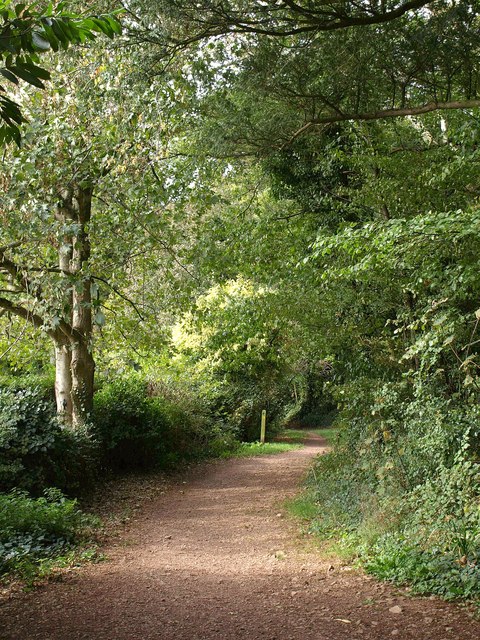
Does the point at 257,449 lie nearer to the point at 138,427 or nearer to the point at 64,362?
the point at 138,427

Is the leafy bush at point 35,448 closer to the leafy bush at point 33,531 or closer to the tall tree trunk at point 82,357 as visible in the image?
the leafy bush at point 33,531

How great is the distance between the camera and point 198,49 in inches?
333

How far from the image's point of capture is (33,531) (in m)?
7.26

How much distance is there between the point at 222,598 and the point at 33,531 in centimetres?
272

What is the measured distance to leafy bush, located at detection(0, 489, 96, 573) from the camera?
21.0ft

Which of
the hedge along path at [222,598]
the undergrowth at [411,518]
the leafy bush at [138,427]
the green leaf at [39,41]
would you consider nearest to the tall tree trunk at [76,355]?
the leafy bush at [138,427]

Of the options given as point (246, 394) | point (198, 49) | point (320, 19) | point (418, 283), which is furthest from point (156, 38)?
point (246, 394)

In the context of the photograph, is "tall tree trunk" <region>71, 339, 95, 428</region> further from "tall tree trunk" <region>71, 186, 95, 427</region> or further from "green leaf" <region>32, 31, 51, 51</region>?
"green leaf" <region>32, 31, 51, 51</region>

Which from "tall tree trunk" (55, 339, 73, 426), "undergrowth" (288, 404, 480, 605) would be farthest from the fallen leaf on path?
"tall tree trunk" (55, 339, 73, 426)

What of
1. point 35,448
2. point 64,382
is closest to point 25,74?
point 35,448

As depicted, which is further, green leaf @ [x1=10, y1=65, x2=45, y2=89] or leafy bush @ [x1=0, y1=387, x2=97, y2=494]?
leafy bush @ [x1=0, y1=387, x2=97, y2=494]

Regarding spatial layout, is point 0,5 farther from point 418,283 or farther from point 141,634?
point 418,283

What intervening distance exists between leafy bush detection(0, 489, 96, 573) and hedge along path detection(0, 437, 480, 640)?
1.77ft

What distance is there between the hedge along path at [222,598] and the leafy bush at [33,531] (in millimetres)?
539
